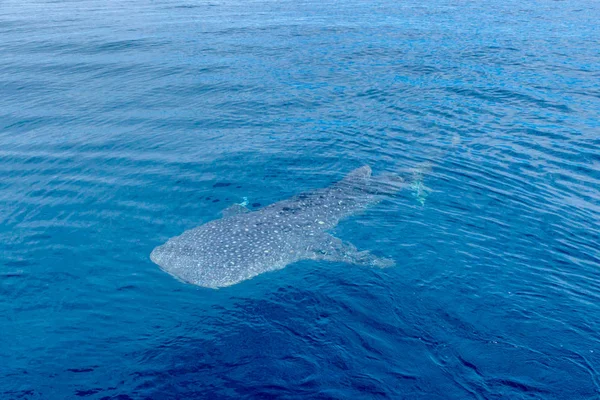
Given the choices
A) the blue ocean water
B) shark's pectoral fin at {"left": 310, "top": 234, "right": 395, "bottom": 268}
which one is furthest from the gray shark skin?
the blue ocean water

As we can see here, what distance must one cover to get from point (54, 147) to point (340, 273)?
14988 mm

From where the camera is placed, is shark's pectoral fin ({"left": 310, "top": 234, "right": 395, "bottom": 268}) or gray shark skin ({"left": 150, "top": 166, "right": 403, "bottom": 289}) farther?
shark's pectoral fin ({"left": 310, "top": 234, "right": 395, "bottom": 268})

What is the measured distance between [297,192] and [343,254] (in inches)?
161

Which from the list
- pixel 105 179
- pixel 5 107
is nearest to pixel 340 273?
pixel 105 179

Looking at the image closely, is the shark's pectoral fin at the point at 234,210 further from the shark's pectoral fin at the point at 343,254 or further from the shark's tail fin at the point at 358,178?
the shark's tail fin at the point at 358,178

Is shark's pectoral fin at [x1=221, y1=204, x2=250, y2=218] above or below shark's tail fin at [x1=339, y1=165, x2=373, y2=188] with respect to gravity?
below

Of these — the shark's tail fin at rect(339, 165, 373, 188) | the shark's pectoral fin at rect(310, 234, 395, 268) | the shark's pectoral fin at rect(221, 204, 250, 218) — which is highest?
the shark's tail fin at rect(339, 165, 373, 188)

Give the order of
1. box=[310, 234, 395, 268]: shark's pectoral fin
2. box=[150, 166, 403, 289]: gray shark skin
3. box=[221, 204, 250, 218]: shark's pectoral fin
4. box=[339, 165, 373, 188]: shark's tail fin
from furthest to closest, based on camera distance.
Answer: box=[339, 165, 373, 188]: shark's tail fin → box=[221, 204, 250, 218]: shark's pectoral fin → box=[310, 234, 395, 268]: shark's pectoral fin → box=[150, 166, 403, 289]: gray shark skin

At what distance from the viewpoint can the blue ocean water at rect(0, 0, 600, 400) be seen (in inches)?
420

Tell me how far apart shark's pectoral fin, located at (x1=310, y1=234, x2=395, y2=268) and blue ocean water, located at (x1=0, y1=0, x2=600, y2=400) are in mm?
314

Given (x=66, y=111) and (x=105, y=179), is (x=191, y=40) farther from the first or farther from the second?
(x=105, y=179)

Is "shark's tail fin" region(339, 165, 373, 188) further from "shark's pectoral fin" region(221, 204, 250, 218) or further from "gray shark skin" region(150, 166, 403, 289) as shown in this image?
"shark's pectoral fin" region(221, 204, 250, 218)

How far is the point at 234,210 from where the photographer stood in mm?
16156

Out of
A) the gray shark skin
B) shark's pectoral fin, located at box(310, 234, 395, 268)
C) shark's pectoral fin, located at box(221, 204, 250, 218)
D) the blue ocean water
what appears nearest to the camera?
the blue ocean water
